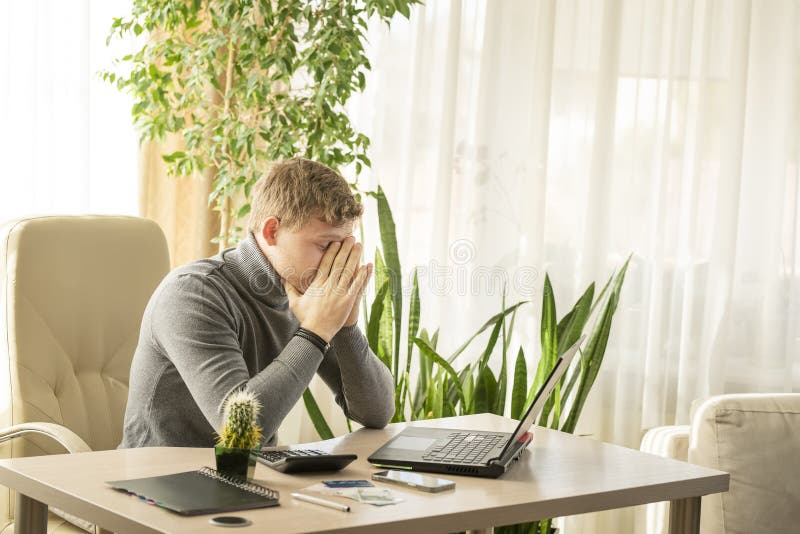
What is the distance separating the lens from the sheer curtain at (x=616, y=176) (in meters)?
3.14

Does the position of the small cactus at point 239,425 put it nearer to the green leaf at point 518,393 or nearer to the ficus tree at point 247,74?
the green leaf at point 518,393

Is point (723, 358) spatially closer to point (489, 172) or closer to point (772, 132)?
point (772, 132)

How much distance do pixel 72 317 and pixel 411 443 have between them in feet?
3.15

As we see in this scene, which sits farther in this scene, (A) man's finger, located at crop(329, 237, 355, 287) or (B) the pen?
(A) man's finger, located at crop(329, 237, 355, 287)

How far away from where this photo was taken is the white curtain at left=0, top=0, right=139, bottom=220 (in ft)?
9.61

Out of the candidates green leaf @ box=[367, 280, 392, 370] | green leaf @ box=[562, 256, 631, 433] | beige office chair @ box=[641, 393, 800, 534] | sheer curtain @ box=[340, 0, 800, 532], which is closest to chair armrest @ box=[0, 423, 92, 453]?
green leaf @ box=[367, 280, 392, 370]

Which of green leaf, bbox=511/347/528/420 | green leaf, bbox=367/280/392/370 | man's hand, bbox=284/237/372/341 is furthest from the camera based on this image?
green leaf, bbox=367/280/392/370

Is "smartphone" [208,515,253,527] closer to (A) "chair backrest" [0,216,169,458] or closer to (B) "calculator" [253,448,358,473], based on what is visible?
(B) "calculator" [253,448,358,473]

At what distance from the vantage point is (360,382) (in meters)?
2.07

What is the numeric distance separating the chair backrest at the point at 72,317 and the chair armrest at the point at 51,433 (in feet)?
0.32

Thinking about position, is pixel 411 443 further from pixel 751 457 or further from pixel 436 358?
pixel 751 457

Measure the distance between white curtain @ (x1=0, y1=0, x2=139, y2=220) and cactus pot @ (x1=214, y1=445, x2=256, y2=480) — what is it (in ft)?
5.44

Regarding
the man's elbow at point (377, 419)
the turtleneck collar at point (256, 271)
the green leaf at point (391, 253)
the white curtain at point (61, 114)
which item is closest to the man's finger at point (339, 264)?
the turtleneck collar at point (256, 271)

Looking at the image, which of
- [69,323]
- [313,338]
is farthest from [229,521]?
[69,323]
